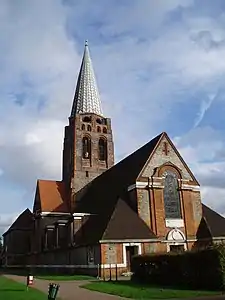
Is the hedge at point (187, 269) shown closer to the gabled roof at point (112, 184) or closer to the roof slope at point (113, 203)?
the roof slope at point (113, 203)

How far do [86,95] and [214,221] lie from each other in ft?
103

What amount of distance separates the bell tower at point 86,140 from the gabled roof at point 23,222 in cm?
1220

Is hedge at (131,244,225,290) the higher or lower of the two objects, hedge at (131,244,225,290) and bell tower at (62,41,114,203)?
the lower

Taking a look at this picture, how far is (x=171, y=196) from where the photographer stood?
41750 mm

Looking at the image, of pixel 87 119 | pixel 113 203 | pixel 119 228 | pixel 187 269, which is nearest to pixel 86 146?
pixel 87 119

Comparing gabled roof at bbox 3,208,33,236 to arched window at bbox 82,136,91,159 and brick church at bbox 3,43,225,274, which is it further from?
arched window at bbox 82,136,91,159

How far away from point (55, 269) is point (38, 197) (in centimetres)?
1543

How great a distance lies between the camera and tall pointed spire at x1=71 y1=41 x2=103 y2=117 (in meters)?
61.8

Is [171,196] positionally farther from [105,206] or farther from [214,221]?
[105,206]

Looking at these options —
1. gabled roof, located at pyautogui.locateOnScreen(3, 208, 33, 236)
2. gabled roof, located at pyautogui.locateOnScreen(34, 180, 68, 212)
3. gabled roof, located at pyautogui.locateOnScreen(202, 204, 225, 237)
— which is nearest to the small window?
gabled roof, located at pyautogui.locateOnScreen(34, 180, 68, 212)

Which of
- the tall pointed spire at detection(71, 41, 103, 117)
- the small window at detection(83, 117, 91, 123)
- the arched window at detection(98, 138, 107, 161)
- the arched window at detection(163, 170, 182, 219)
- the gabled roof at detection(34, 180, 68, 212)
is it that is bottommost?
the arched window at detection(163, 170, 182, 219)

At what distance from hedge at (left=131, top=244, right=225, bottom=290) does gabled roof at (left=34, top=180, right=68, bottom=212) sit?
99.7ft

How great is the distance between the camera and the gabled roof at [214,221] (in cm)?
3856

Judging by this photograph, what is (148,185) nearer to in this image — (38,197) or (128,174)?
(128,174)
